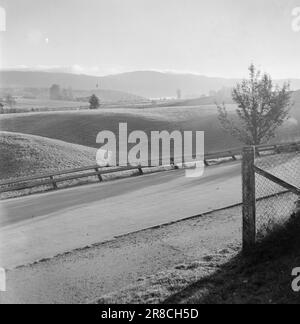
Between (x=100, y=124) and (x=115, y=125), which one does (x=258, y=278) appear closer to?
(x=115, y=125)

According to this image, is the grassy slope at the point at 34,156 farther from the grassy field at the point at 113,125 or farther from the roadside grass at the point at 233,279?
the grassy field at the point at 113,125

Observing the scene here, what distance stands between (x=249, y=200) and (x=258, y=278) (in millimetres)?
1355

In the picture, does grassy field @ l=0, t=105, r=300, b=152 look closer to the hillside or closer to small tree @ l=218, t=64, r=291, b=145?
the hillside

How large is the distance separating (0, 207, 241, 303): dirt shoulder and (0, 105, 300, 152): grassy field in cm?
3120

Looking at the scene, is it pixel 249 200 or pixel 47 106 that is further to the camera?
pixel 47 106

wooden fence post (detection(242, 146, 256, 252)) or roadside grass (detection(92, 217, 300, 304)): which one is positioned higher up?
wooden fence post (detection(242, 146, 256, 252))

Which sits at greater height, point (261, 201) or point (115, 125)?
point (115, 125)

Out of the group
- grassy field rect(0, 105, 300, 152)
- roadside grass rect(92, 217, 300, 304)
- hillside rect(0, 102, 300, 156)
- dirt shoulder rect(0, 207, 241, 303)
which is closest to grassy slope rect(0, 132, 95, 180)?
dirt shoulder rect(0, 207, 241, 303)

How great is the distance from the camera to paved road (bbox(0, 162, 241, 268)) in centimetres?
816

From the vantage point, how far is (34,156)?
2073cm

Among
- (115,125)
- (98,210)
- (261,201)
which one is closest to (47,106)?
(115,125)

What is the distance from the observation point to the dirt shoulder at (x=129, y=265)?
5.42 meters

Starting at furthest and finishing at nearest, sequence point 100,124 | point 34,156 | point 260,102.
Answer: point 100,124
point 260,102
point 34,156
